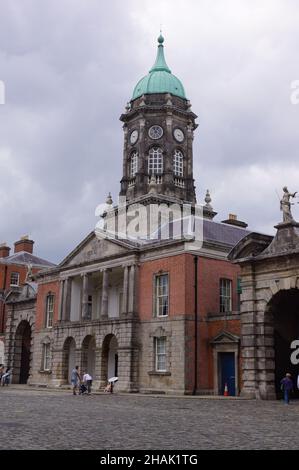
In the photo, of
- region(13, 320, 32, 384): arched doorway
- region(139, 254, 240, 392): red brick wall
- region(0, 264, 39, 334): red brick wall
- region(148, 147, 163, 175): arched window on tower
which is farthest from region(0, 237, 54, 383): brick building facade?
region(139, 254, 240, 392): red brick wall

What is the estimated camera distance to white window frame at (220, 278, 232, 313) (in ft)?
116

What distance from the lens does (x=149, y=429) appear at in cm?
1410

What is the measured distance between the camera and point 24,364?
2016 inches

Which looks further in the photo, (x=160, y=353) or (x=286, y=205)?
(x=160, y=353)

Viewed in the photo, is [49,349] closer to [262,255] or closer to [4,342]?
[4,342]

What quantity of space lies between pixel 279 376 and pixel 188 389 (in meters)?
5.91

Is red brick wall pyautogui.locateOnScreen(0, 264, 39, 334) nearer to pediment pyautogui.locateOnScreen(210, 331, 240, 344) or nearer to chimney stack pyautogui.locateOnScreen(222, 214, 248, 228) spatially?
chimney stack pyautogui.locateOnScreen(222, 214, 248, 228)

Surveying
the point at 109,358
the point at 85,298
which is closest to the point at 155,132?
the point at 85,298

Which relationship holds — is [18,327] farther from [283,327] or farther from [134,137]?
[283,327]

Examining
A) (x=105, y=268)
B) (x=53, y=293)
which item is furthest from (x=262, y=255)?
(x=53, y=293)

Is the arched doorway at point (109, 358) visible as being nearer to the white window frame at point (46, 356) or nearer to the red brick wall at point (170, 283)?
the red brick wall at point (170, 283)

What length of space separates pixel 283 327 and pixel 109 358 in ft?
48.9

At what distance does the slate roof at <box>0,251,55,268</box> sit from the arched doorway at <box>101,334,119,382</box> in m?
24.7

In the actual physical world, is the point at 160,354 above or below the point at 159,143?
below
